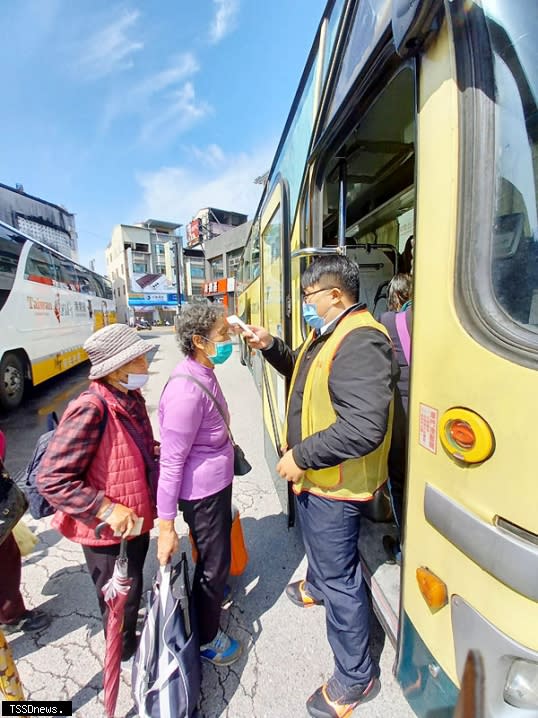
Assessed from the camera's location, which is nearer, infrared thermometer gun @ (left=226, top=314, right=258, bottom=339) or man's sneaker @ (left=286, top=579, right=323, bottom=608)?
infrared thermometer gun @ (left=226, top=314, right=258, bottom=339)

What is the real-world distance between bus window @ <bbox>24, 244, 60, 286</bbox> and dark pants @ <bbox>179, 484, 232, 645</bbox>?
681 centimetres

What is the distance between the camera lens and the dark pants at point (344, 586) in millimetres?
1513

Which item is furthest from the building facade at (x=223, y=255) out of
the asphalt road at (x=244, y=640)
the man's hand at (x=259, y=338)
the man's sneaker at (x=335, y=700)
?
the man's sneaker at (x=335, y=700)

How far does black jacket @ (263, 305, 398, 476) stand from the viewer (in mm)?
1261

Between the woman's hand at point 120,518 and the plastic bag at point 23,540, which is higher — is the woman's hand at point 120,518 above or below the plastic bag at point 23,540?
above

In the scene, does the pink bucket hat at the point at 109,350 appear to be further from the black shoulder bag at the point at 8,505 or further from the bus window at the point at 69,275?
the bus window at the point at 69,275

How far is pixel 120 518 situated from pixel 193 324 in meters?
0.89

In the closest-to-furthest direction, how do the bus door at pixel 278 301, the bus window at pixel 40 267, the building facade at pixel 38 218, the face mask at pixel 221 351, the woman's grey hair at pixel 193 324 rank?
the woman's grey hair at pixel 193 324 → the face mask at pixel 221 351 → the bus door at pixel 278 301 → the bus window at pixel 40 267 → the building facade at pixel 38 218

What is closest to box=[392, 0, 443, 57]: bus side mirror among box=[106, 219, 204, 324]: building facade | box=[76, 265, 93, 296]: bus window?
box=[76, 265, 93, 296]: bus window

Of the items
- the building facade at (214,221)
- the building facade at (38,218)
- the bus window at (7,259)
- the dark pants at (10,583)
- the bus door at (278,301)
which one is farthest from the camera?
the building facade at (214,221)

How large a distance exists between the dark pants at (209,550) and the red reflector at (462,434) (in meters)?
1.13

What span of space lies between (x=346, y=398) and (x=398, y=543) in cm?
119

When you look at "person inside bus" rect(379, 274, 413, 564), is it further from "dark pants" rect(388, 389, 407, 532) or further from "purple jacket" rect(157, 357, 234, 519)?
"purple jacket" rect(157, 357, 234, 519)

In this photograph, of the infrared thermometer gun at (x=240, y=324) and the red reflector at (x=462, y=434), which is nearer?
the red reflector at (x=462, y=434)
